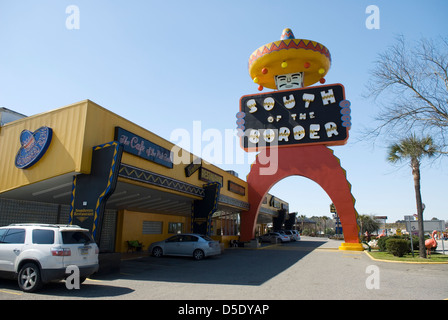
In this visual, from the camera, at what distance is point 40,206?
51.8 feet

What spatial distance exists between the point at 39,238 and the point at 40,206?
890 cm

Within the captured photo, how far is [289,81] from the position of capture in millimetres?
30422

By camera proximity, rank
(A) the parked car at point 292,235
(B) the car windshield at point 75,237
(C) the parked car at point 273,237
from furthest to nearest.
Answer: (A) the parked car at point 292,235, (C) the parked car at point 273,237, (B) the car windshield at point 75,237

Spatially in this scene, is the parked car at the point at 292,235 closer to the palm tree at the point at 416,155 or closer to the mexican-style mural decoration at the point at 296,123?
the mexican-style mural decoration at the point at 296,123

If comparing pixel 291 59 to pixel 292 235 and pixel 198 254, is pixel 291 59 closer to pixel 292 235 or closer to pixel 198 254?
pixel 198 254

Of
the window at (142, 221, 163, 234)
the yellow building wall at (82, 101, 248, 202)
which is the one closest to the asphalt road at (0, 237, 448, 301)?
the yellow building wall at (82, 101, 248, 202)

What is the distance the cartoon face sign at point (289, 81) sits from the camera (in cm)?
3008

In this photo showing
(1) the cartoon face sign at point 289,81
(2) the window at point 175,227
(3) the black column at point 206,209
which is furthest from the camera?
(1) the cartoon face sign at point 289,81

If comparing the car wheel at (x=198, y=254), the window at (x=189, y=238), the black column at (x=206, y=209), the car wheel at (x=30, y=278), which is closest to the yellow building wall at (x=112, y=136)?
the black column at (x=206, y=209)

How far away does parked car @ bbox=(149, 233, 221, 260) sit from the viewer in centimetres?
1700

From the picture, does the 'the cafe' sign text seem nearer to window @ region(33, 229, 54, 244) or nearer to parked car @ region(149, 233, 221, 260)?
parked car @ region(149, 233, 221, 260)

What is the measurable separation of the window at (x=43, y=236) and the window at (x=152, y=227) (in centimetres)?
1489
